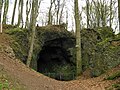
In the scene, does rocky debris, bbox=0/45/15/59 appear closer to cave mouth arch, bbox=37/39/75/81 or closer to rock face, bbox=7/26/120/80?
rock face, bbox=7/26/120/80

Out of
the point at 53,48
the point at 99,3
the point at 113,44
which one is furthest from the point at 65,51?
the point at 99,3

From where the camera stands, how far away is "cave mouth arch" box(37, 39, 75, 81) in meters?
21.7

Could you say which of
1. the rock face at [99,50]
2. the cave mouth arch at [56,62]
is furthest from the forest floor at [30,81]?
the cave mouth arch at [56,62]

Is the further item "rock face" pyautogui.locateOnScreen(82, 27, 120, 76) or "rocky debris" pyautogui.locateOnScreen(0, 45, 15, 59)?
"rock face" pyautogui.locateOnScreen(82, 27, 120, 76)

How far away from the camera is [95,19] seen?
36594mm

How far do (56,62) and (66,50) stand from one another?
2.18 meters

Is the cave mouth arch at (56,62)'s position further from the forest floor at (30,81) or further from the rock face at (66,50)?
the forest floor at (30,81)

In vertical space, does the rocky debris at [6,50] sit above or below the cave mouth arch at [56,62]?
above

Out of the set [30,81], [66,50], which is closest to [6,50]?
[30,81]

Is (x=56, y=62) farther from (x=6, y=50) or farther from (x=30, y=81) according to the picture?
(x=30, y=81)

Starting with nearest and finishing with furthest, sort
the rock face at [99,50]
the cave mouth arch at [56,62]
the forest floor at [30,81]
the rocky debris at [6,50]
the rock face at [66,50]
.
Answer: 1. the forest floor at [30,81]
2. the rocky debris at [6,50]
3. the rock face at [99,50]
4. the rock face at [66,50]
5. the cave mouth arch at [56,62]

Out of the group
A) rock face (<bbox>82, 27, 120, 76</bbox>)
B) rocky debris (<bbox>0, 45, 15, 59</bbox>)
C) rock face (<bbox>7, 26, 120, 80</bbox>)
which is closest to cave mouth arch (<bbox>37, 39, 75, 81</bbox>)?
rock face (<bbox>7, 26, 120, 80</bbox>)

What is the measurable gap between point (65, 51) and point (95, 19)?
1583cm

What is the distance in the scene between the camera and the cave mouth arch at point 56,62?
71.2 ft
